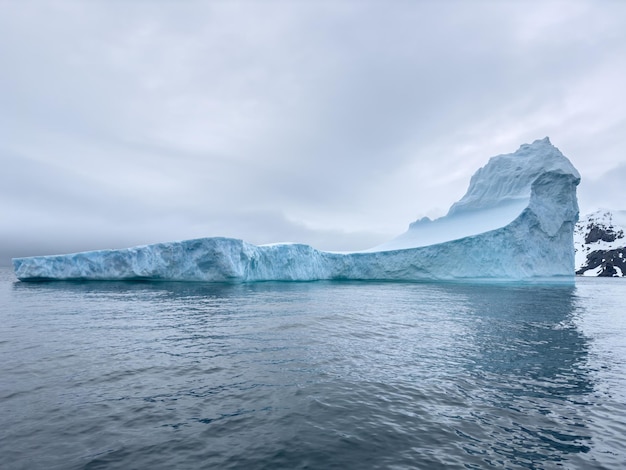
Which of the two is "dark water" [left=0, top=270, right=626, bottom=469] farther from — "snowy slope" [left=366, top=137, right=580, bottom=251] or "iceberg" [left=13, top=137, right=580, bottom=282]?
"snowy slope" [left=366, top=137, right=580, bottom=251]

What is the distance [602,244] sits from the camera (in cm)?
11538

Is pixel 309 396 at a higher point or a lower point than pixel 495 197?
lower

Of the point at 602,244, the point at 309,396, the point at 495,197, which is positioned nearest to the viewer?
the point at 309,396

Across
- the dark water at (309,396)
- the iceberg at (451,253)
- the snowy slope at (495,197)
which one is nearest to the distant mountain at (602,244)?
the iceberg at (451,253)

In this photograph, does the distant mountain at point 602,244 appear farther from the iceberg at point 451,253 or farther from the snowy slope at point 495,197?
the snowy slope at point 495,197

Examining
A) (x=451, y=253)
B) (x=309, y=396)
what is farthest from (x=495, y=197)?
(x=309, y=396)

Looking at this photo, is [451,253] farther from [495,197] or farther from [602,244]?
[602,244]

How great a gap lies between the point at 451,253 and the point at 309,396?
38.3m

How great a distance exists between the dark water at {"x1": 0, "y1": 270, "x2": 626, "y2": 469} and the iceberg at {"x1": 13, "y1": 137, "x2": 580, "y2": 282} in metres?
22.0

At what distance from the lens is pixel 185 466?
448 centimetres

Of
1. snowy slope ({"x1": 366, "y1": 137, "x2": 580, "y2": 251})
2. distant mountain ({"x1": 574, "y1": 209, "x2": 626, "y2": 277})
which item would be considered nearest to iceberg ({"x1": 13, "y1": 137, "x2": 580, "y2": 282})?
snowy slope ({"x1": 366, "y1": 137, "x2": 580, "y2": 251})

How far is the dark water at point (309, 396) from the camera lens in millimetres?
4816

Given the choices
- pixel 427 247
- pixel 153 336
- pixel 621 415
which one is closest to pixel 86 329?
pixel 153 336

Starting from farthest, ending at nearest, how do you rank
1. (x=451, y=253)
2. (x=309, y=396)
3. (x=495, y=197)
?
(x=495, y=197)
(x=451, y=253)
(x=309, y=396)
